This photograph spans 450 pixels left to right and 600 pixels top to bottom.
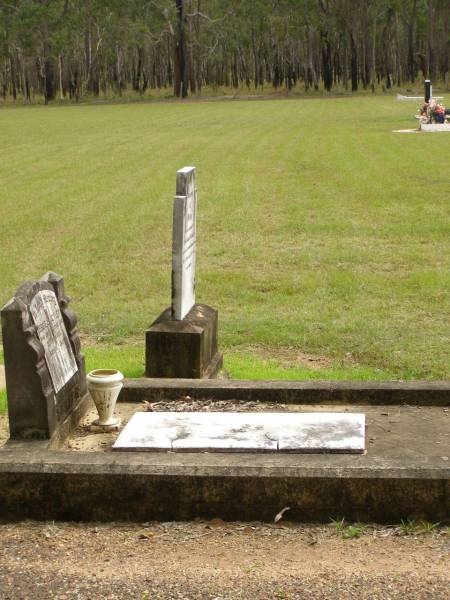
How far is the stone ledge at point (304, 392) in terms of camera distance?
6641 millimetres

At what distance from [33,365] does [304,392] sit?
1.88 meters

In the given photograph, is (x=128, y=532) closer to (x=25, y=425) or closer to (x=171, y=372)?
(x=25, y=425)

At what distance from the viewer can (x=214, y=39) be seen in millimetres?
94250

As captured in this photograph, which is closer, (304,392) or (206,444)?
(206,444)

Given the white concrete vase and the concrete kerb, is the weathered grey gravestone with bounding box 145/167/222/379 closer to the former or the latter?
the white concrete vase

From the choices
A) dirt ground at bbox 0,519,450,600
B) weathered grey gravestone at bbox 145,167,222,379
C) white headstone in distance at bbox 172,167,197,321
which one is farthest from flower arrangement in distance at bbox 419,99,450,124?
dirt ground at bbox 0,519,450,600

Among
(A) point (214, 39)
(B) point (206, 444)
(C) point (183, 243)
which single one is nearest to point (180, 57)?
(A) point (214, 39)

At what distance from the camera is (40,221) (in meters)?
17.2

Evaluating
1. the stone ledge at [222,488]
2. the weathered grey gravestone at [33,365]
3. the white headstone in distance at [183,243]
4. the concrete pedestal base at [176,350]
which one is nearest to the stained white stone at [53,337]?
the weathered grey gravestone at [33,365]

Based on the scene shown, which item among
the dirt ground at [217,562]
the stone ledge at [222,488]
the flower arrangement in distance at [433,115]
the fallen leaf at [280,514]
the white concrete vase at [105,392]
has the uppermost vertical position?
the flower arrangement in distance at [433,115]

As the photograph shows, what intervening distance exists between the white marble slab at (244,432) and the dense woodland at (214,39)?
245ft

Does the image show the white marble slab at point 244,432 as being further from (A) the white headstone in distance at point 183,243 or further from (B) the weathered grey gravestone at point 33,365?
(A) the white headstone in distance at point 183,243

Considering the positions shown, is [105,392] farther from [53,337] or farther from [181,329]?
[181,329]

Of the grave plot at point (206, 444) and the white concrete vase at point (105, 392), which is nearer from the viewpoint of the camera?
the grave plot at point (206, 444)
